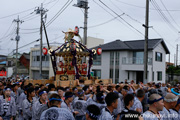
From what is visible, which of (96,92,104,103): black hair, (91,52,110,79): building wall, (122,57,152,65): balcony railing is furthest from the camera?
(91,52,110,79): building wall

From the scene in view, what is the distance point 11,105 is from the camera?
543 cm

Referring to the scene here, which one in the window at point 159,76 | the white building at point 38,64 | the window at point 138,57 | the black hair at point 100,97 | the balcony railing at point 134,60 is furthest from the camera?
the white building at point 38,64

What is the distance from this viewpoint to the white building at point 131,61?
71.8 ft

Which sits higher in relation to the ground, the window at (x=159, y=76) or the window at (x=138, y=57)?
the window at (x=138, y=57)

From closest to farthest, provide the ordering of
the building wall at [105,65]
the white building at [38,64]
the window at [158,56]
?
the window at [158,56] < the building wall at [105,65] < the white building at [38,64]

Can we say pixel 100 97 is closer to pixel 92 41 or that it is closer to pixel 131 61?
pixel 131 61

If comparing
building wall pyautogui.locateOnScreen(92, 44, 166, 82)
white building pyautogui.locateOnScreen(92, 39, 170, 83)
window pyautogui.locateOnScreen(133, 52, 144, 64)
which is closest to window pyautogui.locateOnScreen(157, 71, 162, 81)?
white building pyautogui.locateOnScreen(92, 39, 170, 83)

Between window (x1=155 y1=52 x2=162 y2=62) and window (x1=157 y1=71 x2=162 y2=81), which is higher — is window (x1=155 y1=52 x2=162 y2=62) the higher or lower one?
the higher one

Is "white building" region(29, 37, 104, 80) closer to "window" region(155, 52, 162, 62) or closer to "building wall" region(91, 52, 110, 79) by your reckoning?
"building wall" region(91, 52, 110, 79)

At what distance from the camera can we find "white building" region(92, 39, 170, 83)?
21.9 meters

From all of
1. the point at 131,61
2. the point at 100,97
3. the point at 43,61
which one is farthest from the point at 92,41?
the point at 100,97

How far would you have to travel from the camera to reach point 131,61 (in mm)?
22344

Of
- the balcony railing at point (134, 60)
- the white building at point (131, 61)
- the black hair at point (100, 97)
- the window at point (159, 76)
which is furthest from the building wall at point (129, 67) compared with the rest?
the black hair at point (100, 97)

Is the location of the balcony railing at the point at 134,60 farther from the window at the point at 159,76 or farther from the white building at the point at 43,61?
the white building at the point at 43,61
